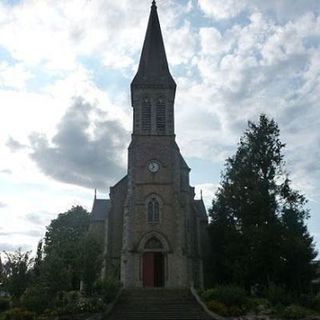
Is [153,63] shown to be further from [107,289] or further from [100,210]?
[107,289]

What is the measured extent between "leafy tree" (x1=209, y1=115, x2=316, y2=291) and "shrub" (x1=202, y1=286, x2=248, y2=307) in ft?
21.5

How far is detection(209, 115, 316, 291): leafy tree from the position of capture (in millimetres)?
34312

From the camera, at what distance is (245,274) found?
114 feet

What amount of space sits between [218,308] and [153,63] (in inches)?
941

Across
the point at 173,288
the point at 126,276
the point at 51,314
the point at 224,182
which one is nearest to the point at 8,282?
the point at 51,314

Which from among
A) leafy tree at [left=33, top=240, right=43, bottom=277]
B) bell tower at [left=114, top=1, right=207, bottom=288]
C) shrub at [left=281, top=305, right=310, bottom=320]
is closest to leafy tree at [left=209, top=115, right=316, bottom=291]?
bell tower at [left=114, top=1, right=207, bottom=288]

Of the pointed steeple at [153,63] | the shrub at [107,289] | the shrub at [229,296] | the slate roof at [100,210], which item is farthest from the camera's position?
the slate roof at [100,210]

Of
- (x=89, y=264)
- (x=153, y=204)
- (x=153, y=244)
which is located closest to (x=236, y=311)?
(x=89, y=264)

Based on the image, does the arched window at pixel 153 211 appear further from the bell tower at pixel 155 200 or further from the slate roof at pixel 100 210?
the slate roof at pixel 100 210

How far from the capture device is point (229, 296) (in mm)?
27500

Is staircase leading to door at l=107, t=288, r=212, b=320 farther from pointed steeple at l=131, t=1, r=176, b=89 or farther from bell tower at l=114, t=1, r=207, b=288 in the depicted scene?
pointed steeple at l=131, t=1, r=176, b=89

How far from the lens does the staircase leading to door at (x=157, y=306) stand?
85.6 feet

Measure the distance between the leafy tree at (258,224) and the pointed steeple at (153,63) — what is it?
29.6 feet

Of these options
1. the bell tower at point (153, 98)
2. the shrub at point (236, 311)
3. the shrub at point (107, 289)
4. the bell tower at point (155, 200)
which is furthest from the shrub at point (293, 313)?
the bell tower at point (153, 98)
